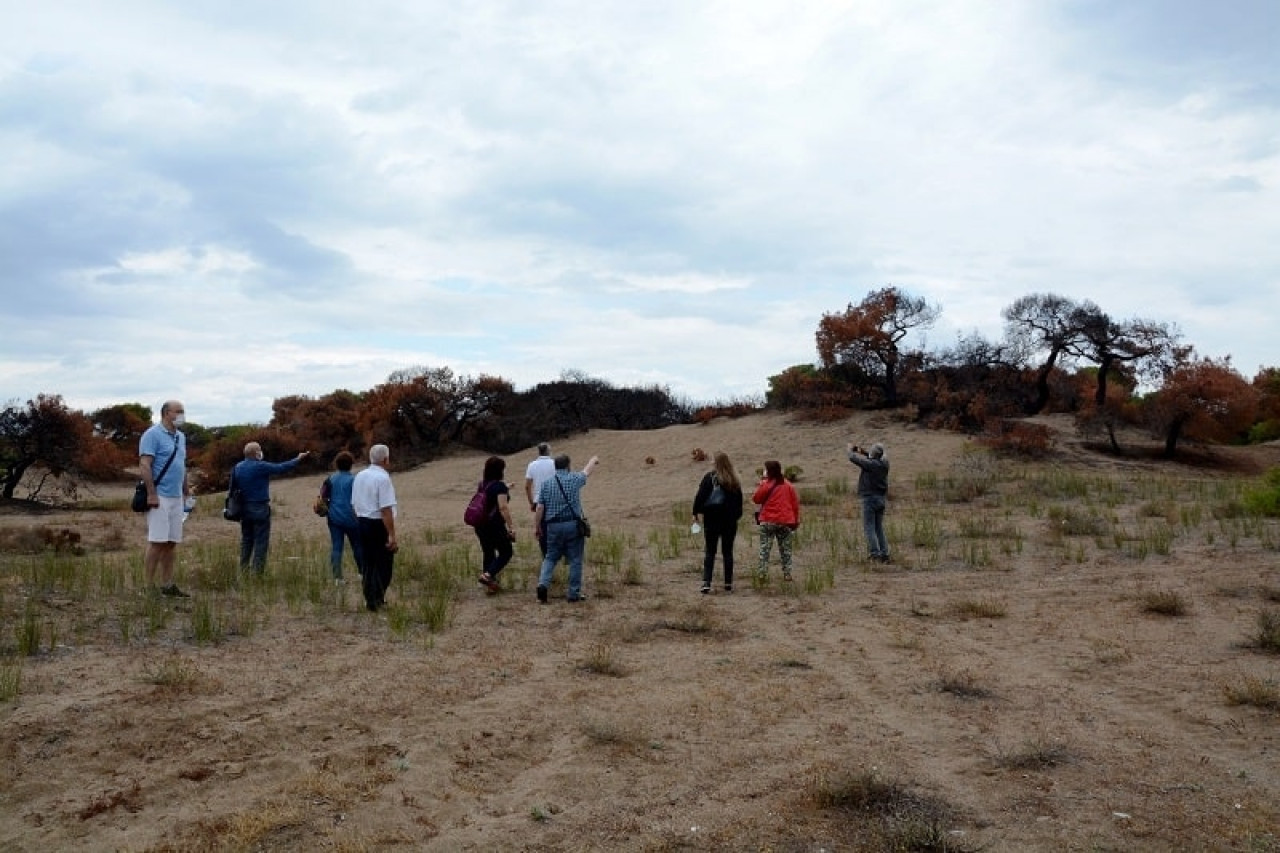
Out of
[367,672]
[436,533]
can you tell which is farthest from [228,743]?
[436,533]

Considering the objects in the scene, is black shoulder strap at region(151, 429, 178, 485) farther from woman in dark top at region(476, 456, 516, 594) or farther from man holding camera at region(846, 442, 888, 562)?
man holding camera at region(846, 442, 888, 562)

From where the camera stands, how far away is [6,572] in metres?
11.2

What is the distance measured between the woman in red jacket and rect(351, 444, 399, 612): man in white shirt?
14.1 ft

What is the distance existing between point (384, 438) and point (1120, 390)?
78.6 feet

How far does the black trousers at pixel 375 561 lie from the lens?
31.6 ft

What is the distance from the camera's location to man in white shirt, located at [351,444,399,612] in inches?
380

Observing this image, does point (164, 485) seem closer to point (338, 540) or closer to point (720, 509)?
point (338, 540)

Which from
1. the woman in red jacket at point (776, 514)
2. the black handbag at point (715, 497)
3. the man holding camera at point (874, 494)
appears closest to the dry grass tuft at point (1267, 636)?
the woman in red jacket at point (776, 514)

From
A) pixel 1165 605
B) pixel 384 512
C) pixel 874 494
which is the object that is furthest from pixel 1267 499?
pixel 384 512

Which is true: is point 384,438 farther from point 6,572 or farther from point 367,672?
point 367,672

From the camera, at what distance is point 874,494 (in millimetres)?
13156

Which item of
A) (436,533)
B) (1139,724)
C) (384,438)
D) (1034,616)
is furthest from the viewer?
(384,438)

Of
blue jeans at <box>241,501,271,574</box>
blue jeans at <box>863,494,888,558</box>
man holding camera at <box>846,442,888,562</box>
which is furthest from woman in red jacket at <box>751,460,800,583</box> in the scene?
blue jeans at <box>241,501,271,574</box>

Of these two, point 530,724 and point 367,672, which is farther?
point 367,672
